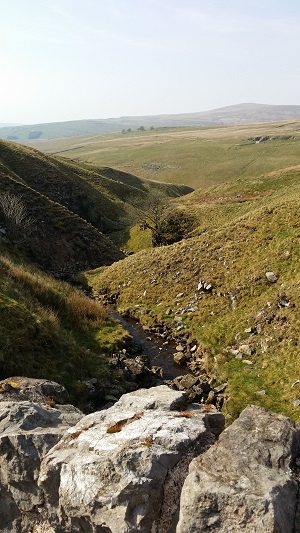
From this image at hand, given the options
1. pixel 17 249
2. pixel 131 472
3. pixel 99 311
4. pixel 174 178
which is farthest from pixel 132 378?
pixel 174 178

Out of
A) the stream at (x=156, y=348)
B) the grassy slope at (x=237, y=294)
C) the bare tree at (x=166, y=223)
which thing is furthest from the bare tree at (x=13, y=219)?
the stream at (x=156, y=348)

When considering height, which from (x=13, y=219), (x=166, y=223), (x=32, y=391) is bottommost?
(x=32, y=391)

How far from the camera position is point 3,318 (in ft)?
80.5

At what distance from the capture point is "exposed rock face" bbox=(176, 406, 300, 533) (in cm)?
877

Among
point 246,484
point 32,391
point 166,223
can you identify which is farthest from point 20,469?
point 166,223

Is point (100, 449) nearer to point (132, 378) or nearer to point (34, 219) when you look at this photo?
point (132, 378)

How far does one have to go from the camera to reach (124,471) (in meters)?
10.1

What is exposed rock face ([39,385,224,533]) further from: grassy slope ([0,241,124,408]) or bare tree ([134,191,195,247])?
bare tree ([134,191,195,247])

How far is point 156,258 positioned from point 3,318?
25.2 meters

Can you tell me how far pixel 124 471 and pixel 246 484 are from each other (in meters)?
3.17

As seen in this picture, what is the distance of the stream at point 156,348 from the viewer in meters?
29.3

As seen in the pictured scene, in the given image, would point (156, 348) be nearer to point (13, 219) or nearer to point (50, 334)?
point (50, 334)

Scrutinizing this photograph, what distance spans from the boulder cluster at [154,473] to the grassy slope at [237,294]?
12.2 metres

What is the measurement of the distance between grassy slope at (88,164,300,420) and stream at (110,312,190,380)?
6.02 ft
